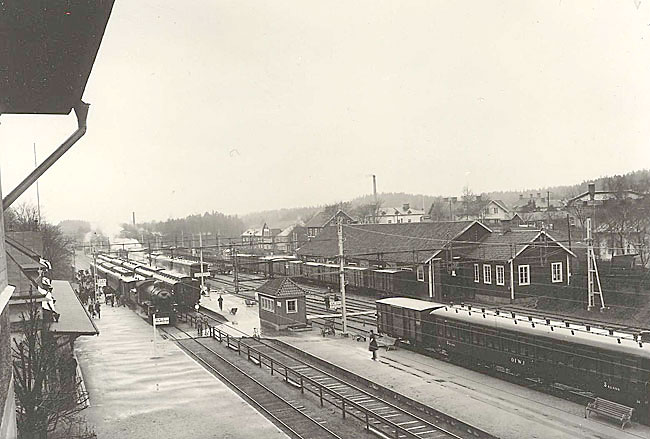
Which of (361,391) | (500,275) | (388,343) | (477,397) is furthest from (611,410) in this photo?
(500,275)

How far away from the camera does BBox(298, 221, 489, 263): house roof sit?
32.8 meters

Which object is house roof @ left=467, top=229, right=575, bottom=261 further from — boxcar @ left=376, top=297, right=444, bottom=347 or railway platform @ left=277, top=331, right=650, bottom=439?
railway platform @ left=277, top=331, right=650, bottom=439

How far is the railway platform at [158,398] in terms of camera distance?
13578mm

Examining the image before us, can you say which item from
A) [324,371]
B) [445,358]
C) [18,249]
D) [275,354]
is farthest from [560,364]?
[18,249]

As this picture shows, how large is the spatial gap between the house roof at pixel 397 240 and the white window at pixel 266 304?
485 centimetres

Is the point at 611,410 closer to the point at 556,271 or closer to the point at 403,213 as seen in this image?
the point at 556,271

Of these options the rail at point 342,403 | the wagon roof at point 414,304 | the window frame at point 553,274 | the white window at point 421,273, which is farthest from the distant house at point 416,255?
the rail at point 342,403

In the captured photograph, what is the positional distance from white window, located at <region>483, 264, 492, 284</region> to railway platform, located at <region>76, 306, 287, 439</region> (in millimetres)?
17226

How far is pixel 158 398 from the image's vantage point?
1634cm

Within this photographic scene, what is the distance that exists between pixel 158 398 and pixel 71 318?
5262 millimetres

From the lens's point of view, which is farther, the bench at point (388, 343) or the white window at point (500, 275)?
the white window at point (500, 275)

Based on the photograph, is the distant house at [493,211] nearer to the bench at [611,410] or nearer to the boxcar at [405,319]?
the boxcar at [405,319]

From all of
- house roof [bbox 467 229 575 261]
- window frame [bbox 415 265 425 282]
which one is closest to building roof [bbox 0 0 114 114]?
house roof [bbox 467 229 575 261]

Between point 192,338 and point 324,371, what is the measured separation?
927 cm
